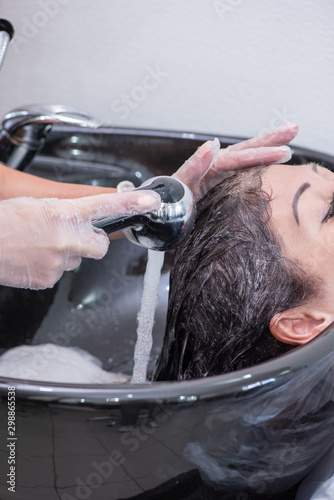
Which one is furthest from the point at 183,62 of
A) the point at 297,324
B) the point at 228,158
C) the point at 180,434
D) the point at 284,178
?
the point at 180,434

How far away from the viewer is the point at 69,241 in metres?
0.76

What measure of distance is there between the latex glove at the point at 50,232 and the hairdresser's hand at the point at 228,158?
0.28 m

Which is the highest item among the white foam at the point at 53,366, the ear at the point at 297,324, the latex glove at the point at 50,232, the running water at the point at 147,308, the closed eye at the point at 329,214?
the closed eye at the point at 329,214

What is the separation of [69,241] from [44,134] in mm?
494

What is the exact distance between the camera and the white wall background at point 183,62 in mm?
1386

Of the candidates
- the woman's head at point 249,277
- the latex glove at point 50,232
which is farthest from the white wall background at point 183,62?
the latex glove at point 50,232

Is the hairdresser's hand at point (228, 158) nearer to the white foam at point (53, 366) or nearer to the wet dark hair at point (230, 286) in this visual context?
the wet dark hair at point (230, 286)

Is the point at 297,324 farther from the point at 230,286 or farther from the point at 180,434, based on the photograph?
the point at 180,434

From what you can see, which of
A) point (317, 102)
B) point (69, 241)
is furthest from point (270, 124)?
point (69, 241)

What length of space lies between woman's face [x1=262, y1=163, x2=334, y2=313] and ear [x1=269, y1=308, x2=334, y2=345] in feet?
0.09

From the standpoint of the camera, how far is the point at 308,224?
2.98 ft

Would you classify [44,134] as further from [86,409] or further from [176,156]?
[86,409]

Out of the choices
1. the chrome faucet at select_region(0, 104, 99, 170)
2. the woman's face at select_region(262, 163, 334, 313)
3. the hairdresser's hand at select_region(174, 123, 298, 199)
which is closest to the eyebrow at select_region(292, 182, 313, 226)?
the woman's face at select_region(262, 163, 334, 313)

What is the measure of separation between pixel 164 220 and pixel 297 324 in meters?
0.28
